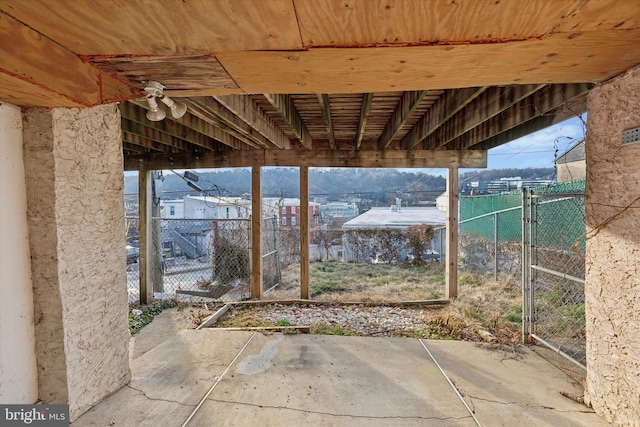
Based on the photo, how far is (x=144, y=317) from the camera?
4590 millimetres

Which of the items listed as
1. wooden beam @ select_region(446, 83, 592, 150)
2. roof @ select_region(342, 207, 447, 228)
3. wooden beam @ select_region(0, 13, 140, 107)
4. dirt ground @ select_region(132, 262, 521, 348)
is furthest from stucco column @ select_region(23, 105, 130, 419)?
roof @ select_region(342, 207, 447, 228)

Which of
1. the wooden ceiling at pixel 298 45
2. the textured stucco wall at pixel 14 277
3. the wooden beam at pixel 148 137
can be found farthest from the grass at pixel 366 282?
the wooden ceiling at pixel 298 45

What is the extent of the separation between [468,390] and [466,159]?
3747mm

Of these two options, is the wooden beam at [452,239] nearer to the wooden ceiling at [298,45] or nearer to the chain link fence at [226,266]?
the wooden ceiling at [298,45]

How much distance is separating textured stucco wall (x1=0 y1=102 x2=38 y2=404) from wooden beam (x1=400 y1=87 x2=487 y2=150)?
3.16 meters

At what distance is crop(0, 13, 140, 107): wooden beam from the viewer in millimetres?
1146

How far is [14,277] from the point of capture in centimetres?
155

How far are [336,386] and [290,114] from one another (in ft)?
9.12

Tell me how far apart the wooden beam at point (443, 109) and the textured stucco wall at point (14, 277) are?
10.4ft

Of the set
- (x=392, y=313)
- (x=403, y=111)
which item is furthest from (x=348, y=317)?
(x=403, y=111)

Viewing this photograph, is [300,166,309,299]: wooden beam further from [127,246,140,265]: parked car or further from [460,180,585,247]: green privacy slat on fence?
[127,246,140,265]: parked car

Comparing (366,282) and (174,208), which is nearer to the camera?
(366,282)

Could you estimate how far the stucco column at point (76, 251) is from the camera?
161 centimetres

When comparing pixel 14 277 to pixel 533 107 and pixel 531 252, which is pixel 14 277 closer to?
pixel 531 252
